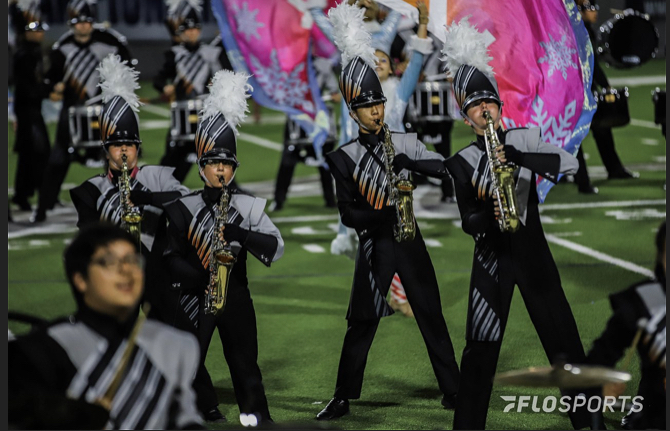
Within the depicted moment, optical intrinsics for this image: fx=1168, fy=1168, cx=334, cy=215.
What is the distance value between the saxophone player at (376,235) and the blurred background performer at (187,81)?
5.83m

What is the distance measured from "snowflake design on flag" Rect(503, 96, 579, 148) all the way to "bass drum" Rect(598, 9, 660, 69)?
4.61m

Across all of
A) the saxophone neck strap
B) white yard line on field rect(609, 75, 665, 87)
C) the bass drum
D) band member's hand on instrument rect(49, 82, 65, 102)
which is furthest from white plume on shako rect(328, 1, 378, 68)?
white yard line on field rect(609, 75, 665, 87)

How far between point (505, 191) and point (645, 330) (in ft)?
4.66

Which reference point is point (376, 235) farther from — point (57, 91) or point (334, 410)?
point (57, 91)

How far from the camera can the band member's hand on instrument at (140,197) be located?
6.41 metres

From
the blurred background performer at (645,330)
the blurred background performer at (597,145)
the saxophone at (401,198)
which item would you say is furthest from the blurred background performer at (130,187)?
the blurred background performer at (597,145)

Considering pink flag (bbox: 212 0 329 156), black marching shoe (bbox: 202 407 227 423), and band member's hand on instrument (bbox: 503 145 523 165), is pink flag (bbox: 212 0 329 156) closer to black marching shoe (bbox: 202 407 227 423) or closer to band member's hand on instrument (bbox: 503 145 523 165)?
black marching shoe (bbox: 202 407 227 423)

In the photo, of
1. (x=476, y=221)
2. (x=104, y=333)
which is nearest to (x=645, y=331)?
(x=476, y=221)

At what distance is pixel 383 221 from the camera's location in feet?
21.1

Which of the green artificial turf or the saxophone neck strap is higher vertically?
the saxophone neck strap

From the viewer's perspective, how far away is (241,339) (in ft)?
19.9

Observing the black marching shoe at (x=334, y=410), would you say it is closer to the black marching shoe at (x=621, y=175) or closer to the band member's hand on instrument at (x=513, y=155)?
the band member's hand on instrument at (x=513, y=155)

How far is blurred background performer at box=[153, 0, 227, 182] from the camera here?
40.4ft

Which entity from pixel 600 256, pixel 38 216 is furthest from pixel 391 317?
pixel 38 216
